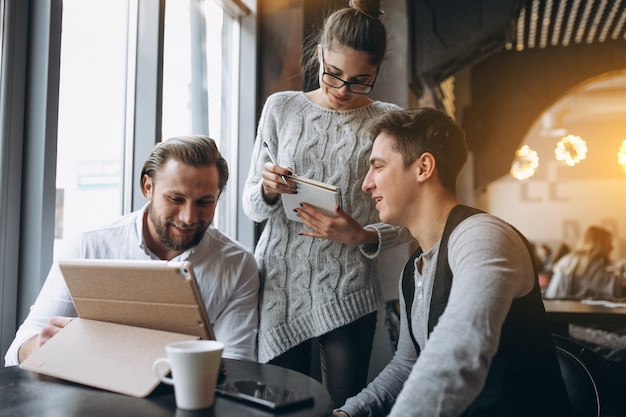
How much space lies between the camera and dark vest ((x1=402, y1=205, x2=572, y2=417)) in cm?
107

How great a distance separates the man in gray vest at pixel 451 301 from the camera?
2.90ft

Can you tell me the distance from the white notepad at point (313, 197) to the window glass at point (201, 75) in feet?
3.39

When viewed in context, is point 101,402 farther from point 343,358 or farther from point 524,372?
point 343,358

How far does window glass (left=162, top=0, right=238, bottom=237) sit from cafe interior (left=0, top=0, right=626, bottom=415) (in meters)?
0.02

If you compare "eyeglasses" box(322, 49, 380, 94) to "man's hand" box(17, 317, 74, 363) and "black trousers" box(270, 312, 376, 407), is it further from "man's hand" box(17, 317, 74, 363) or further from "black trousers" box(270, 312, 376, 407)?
"man's hand" box(17, 317, 74, 363)

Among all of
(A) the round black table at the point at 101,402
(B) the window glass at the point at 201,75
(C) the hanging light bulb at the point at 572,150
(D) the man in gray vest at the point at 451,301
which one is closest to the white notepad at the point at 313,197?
(D) the man in gray vest at the point at 451,301

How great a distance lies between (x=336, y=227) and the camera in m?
1.70

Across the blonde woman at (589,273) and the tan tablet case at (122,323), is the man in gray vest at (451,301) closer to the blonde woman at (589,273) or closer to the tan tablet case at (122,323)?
the tan tablet case at (122,323)

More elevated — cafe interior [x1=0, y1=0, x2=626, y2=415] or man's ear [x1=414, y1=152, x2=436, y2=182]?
cafe interior [x1=0, y1=0, x2=626, y2=415]

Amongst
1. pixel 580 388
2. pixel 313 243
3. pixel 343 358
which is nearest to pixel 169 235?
pixel 313 243

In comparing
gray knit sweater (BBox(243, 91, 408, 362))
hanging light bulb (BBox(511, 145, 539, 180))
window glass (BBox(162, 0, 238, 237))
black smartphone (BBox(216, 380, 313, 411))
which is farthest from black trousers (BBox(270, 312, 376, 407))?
hanging light bulb (BBox(511, 145, 539, 180))

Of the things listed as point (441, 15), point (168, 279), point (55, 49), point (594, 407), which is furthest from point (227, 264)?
point (441, 15)

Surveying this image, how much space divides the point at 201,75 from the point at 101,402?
213 centimetres

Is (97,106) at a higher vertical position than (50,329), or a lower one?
higher
